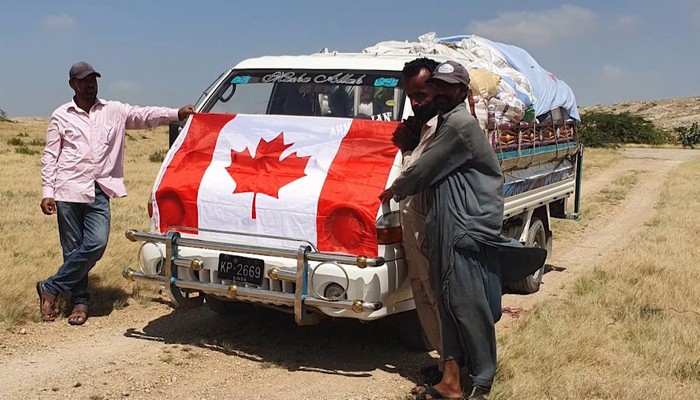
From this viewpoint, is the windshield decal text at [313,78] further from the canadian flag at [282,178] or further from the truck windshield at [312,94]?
the canadian flag at [282,178]

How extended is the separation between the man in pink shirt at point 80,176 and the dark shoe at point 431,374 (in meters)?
2.70

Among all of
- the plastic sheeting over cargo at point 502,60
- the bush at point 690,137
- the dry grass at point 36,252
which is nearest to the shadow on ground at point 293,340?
the dry grass at point 36,252

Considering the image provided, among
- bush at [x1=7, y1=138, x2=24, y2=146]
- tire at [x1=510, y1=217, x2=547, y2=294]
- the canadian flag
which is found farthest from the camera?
bush at [x1=7, y1=138, x2=24, y2=146]

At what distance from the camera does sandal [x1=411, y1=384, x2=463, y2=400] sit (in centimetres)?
465

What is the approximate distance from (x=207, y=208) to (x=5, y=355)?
1727 mm

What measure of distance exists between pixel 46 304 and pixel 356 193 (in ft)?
9.48

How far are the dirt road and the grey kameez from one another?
2.25 feet

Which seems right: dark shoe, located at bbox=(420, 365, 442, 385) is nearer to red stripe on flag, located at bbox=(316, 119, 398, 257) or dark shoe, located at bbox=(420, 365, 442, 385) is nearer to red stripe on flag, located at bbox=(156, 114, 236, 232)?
red stripe on flag, located at bbox=(316, 119, 398, 257)

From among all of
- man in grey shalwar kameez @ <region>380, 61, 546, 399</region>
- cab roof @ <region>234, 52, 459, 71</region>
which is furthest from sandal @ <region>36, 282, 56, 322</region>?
man in grey shalwar kameez @ <region>380, 61, 546, 399</region>

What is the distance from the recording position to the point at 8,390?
4770mm

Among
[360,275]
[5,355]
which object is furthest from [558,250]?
[5,355]

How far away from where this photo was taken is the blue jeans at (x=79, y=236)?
6.16m

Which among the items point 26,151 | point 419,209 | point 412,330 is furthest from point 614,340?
point 26,151

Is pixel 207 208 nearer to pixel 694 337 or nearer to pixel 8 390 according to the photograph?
pixel 8 390
